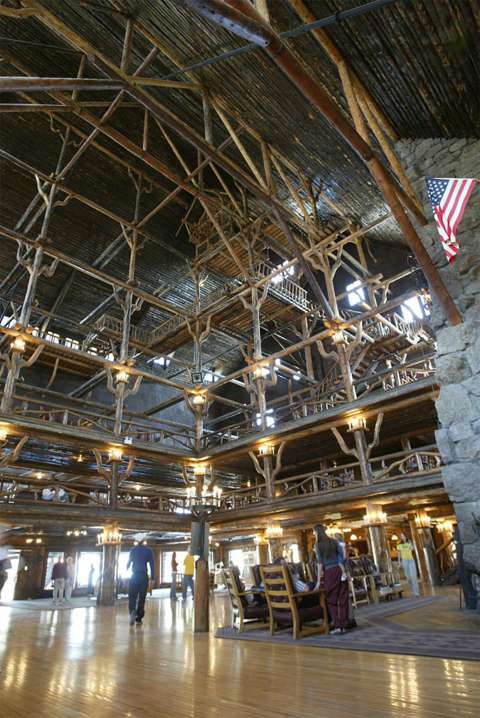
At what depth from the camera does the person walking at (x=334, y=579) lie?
578 centimetres

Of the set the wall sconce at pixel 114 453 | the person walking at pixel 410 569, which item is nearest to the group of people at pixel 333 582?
the person walking at pixel 410 569

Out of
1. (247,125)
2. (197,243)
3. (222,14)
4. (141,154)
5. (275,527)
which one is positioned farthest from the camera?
(197,243)

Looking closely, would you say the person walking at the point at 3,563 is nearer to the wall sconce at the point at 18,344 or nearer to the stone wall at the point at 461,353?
the wall sconce at the point at 18,344

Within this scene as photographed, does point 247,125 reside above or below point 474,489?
above

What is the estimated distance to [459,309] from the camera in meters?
6.41

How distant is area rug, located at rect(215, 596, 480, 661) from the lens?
4359 mm

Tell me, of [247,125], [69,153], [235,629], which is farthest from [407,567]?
[69,153]

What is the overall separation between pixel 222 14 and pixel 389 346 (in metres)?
15.7

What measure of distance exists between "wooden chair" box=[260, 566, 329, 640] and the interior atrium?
0.04 meters

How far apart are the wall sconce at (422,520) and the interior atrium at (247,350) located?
12 cm

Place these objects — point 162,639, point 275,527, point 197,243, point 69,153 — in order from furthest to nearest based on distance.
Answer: point 197,243 < point 69,153 < point 275,527 < point 162,639

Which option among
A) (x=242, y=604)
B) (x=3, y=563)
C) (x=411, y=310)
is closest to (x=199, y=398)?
(x=3, y=563)

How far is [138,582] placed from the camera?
26.4 feet

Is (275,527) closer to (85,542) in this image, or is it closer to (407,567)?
(407,567)
